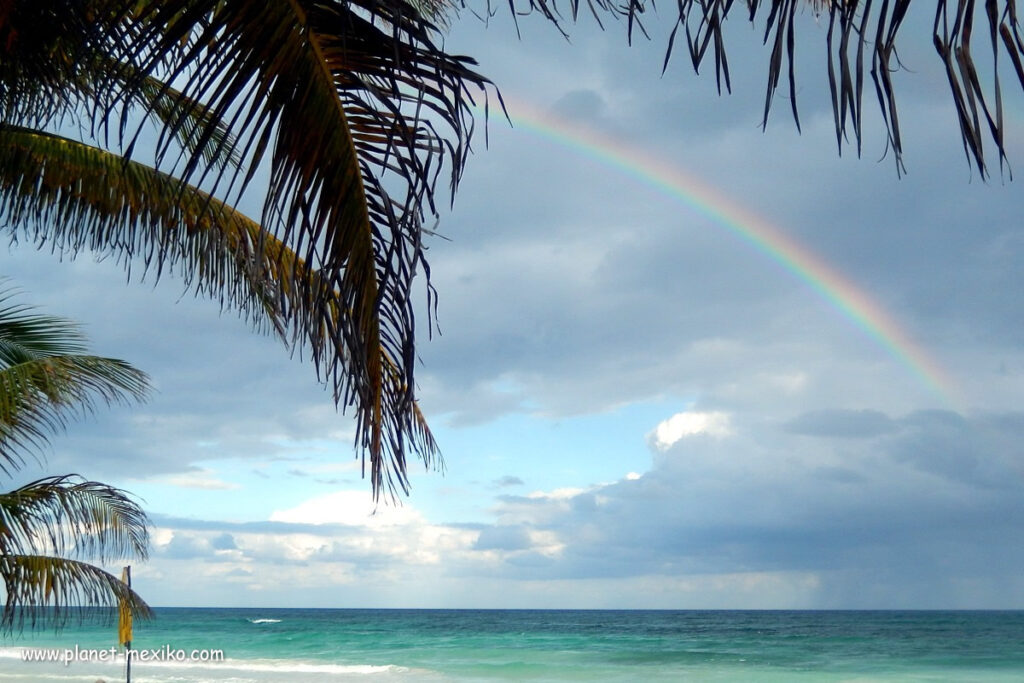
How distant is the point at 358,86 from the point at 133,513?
5.65m

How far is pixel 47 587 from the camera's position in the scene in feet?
19.8

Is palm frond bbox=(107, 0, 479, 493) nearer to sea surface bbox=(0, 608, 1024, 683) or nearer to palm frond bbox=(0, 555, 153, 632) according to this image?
palm frond bbox=(0, 555, 153, 632)

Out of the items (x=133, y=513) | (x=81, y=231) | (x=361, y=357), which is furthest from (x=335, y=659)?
(x=361, y=357)

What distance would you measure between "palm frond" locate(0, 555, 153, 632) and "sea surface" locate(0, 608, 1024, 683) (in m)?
16.1

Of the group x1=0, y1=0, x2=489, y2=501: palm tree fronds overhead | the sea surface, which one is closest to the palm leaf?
x1=0, y1=0, x2=489, y2=501: palm tree fronds overhead

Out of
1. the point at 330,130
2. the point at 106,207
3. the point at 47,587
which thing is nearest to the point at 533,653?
the point at 47,587

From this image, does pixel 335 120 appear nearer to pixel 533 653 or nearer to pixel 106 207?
pixel 106 207

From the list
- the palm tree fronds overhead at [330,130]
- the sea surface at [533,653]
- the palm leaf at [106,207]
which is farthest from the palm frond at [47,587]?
the sea surface at [533,653]

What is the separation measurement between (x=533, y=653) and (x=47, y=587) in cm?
3187

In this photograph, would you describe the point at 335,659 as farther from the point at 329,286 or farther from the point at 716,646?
the point at 329,286

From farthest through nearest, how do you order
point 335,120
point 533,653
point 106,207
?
point 533,653 < point 106,207 < point 335,120

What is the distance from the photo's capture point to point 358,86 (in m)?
2.07

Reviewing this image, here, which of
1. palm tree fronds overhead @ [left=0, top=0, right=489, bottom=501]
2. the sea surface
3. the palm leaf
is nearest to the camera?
palm tree fronds overhead @ [left=0, top=0, right=489, bottom=501]

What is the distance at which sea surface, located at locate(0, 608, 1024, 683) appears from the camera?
28.0 meters
